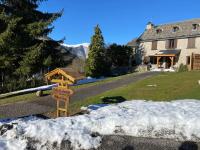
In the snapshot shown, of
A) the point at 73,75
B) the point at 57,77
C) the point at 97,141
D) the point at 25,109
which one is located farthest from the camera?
the point at 25,109

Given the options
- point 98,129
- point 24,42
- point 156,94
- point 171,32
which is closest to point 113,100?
point 156,94

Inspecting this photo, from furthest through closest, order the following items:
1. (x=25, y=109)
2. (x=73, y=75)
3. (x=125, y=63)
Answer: (x=125, y=63), (x=25, y=109), (x=73, y=75)

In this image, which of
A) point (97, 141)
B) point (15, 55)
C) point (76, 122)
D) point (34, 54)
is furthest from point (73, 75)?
point (15, 55)

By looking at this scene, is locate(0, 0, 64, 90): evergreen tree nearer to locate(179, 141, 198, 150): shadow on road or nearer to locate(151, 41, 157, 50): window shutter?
locate(179, 141, 198, 150): shadow on road

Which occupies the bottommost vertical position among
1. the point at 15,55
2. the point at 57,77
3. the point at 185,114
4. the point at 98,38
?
the point at 185,114

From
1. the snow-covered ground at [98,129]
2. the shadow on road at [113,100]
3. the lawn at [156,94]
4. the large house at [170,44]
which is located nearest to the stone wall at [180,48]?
the large house at [170,44]

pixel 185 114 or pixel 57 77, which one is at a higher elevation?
pixel 57 77

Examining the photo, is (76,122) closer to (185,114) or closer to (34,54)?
(185,114)

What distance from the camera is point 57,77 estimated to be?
47.6ft

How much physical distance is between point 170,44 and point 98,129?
123 feet

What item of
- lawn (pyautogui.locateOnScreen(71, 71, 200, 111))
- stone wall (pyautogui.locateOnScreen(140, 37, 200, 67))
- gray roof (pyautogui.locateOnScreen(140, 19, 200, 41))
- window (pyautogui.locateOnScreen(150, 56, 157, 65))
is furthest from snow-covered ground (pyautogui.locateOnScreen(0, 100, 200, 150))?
window (pyautogui.locateOnScreen(150, 56, 157, 65))

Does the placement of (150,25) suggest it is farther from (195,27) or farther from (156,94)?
(156,94)

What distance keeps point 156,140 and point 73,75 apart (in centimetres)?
533

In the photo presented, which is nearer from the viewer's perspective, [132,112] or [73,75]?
[132,112]
